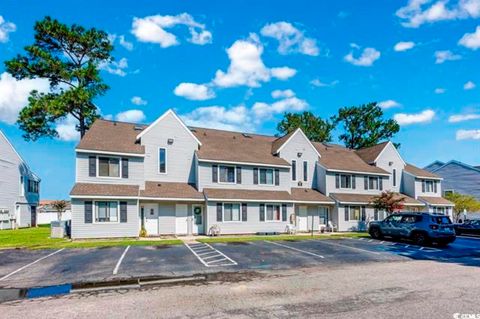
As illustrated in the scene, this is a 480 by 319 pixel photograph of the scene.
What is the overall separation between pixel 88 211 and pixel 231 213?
10443 millimetres

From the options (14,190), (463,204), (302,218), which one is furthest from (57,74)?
(463,204)

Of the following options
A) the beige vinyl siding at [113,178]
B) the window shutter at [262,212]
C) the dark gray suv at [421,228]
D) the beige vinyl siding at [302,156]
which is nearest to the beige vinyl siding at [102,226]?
the beige vinyl siding at [113,178]

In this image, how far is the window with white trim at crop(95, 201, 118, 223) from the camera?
25.0 metres

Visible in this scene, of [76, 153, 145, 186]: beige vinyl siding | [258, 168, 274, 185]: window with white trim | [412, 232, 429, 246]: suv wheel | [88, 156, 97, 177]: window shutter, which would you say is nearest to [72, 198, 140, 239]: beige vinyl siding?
[76, 153, 145, 186]: beige vinyl siding

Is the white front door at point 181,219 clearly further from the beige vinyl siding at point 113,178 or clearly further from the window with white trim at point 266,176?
the window with white trim at point 266,176

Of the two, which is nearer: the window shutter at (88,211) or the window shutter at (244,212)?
the window shutter at (88,211)

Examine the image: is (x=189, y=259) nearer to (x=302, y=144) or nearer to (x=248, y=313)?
(x=248, y=313)

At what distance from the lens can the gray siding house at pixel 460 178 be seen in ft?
157

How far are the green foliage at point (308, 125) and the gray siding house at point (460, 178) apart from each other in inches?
663

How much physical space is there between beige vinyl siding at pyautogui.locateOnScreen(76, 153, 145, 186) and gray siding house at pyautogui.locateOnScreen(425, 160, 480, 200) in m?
41.5

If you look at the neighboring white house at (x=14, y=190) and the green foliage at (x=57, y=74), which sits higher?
the green foliage at (x=57, y=74)

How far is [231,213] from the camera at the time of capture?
95.1 ft

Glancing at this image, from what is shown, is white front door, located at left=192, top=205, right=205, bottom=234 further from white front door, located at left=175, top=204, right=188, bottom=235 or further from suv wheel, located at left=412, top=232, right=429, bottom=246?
suv wheel, located at left=412, top=232, right=429, bottom=246

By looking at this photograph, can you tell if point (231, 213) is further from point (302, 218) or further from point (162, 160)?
point (302, 218)
